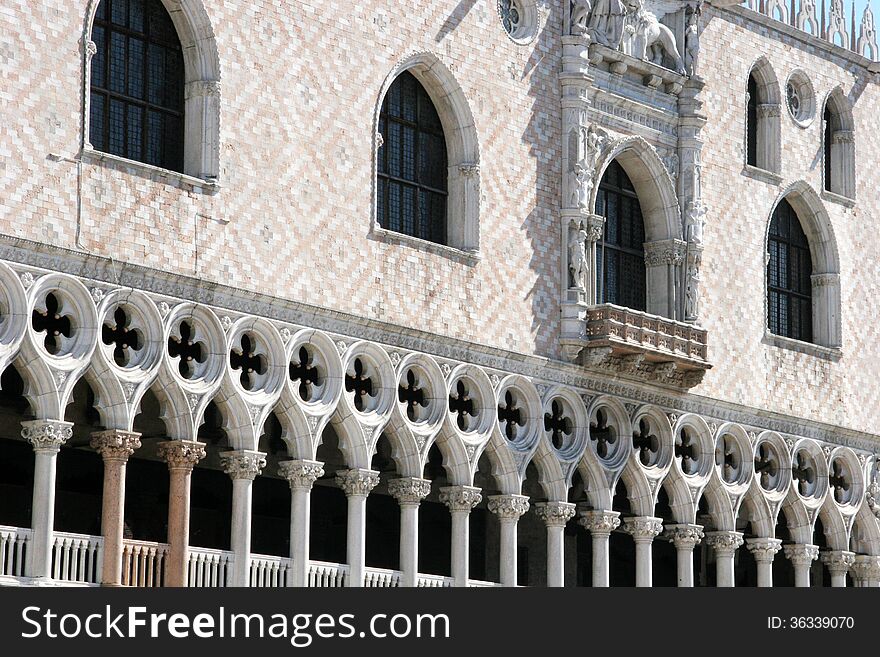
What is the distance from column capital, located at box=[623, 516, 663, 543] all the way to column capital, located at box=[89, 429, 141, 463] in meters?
10.0

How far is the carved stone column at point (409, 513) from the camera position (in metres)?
32.7

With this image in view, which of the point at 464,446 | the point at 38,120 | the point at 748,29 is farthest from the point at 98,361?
the point at 748,29

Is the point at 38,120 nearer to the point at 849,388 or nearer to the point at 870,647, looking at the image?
the point at 870,647

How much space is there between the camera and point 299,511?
103 feet

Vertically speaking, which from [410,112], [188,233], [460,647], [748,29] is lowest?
[460,647]

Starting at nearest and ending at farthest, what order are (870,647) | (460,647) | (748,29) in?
(460,647)
(870,647)
(748,29)

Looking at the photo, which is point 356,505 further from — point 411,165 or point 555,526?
point 411,165

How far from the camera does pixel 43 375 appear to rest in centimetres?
2812

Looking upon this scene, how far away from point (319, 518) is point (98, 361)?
7.15 m

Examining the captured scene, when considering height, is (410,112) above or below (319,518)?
above

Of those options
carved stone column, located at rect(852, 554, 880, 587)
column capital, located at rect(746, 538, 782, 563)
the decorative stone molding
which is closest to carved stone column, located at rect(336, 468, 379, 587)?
the decorative stone molding

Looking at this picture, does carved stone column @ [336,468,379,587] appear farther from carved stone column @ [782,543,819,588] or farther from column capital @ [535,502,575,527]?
carved stone column @ [782,543,819,588]

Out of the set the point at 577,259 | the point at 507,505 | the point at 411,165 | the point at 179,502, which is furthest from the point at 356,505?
the point at 577,259

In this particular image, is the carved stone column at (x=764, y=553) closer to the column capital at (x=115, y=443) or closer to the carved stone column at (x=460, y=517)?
the carved stone column at (x=460, y=517)
